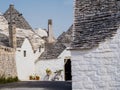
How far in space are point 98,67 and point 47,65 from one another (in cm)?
2675

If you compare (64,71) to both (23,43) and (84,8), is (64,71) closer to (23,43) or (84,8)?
(23,43)

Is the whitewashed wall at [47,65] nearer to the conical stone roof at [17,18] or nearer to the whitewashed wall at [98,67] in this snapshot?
the conical stone roof at [17,18]

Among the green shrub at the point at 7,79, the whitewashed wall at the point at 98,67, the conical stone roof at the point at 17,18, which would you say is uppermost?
the conical stone roof at the point at 17,18

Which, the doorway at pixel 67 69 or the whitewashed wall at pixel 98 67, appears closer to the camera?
the whitewashed wall at pixel 98 67

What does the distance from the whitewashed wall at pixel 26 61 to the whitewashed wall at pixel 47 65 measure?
0.65 metres

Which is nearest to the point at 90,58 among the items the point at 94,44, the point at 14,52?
the point at 94,44

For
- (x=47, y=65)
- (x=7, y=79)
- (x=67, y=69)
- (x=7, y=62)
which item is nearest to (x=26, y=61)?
(x=47, y=65)

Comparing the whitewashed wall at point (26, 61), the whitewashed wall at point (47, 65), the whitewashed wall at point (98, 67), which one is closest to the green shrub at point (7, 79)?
the whitewashed wall at point (26, 61)

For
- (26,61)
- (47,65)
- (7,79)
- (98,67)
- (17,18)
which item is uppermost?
(17,18)

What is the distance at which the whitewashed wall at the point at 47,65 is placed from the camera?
41875mm

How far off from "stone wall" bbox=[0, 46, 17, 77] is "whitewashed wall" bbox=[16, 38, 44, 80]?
4.35 ft

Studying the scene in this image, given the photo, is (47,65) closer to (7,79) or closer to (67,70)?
(67,70)

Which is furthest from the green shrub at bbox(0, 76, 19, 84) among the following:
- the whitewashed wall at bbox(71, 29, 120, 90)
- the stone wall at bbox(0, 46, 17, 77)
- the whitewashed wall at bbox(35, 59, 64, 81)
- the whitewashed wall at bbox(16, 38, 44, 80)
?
the whitewashed wall at bbox(71, 29, 120, 90)

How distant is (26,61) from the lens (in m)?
42.2
